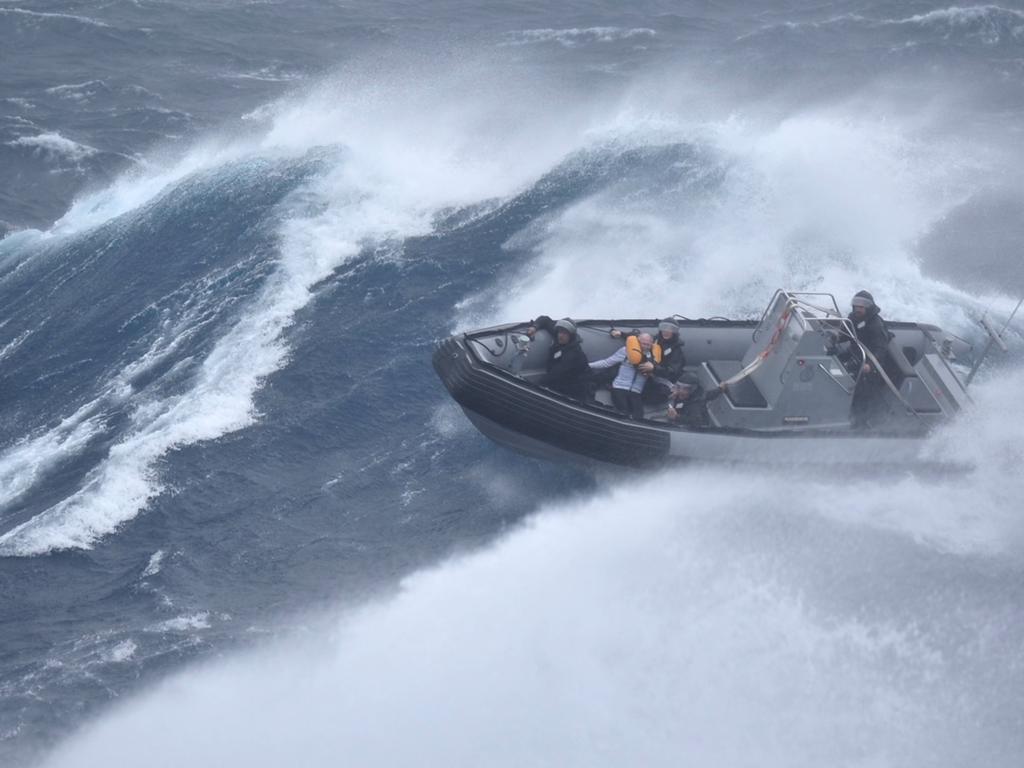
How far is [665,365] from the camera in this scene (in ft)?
51.6

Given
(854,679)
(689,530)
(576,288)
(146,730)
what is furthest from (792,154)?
(146,730)

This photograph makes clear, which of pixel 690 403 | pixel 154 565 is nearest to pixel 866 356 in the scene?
pixel 690 403

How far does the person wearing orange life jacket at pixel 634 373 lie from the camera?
50.2ft

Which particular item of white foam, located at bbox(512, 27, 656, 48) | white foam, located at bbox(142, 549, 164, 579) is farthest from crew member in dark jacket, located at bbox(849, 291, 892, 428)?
white foam, located at bbox(512, 27, 656, 48)

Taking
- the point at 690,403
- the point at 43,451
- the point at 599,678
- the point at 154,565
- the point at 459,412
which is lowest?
the point at 599,678

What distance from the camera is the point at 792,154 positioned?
2320 cm

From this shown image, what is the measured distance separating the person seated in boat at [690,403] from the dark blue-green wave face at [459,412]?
2.81ft

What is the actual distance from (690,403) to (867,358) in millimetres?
2498

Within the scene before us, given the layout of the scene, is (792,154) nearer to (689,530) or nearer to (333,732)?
(689,530)

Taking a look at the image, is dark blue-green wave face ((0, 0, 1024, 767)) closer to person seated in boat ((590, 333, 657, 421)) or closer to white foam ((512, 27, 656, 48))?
white foam ((512, 27, 656, 48))

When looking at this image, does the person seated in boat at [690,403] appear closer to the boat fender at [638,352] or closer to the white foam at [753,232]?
the boat fender at [638,352]

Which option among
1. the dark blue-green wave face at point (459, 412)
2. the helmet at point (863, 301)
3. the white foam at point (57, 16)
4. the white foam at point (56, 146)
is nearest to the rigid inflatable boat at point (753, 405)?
the helmet at point (863, 301)

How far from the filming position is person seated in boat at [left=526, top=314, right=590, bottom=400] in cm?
1540

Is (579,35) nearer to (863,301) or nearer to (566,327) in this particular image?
(863,301)
